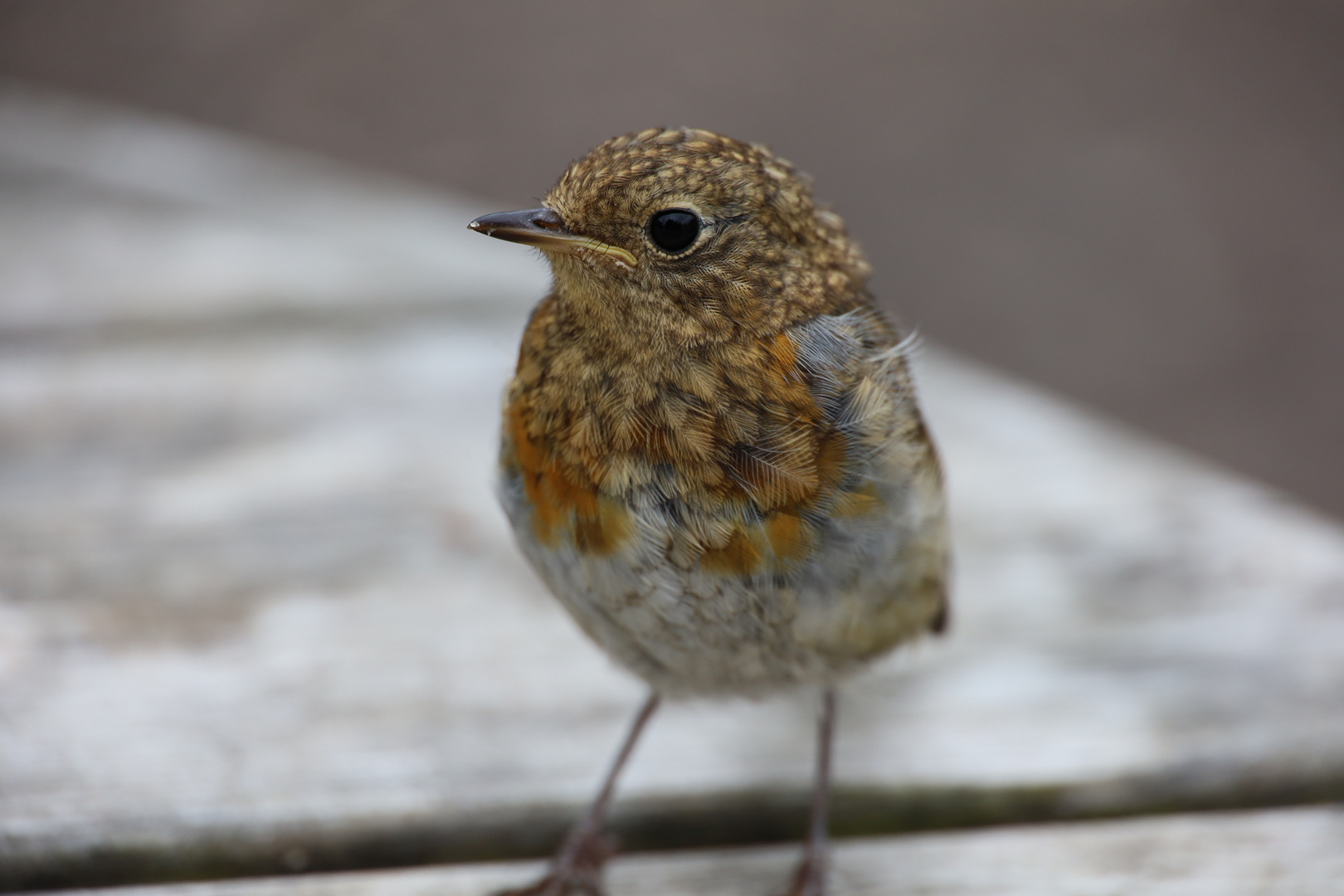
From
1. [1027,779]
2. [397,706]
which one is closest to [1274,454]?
[1027,779]

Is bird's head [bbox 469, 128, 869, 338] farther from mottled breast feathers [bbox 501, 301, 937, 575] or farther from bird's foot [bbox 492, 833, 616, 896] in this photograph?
bird's foot [bbox 492, 833, 616, 896]

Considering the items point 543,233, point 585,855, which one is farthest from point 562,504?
point 585,855

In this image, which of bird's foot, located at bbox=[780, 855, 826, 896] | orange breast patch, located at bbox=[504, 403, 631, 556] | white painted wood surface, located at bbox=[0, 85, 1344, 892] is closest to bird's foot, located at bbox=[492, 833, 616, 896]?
white painted wood surface, located at bbox=[0, 85, 1344, 892]

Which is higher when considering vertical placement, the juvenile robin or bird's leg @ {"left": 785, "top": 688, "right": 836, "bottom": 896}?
the juvenile robin

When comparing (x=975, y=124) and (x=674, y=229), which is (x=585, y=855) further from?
(x=975, y=124)

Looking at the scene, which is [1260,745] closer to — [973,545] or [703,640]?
[973,545]

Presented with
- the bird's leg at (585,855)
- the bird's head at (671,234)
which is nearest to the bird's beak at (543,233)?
the bird's head at (671,234)

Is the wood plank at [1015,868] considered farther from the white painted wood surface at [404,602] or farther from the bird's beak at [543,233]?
the bird's beak at [543,233]
